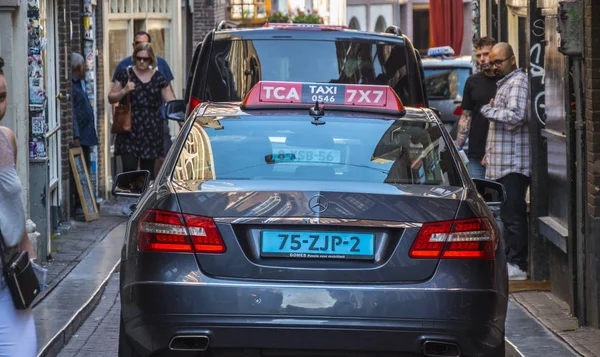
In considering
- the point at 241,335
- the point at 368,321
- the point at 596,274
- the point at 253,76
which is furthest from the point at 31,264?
the point at 253,76

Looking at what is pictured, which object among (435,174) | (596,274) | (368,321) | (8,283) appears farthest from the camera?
(596,274)

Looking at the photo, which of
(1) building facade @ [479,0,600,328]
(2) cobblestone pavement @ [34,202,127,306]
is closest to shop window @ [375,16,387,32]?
(2) cobblestone pavement @ [34,202,127,306]

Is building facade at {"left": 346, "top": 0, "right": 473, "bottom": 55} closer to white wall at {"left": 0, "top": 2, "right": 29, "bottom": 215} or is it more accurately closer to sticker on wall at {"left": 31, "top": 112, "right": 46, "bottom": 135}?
sticker on wall at {"left": 31, "top": 112, "right": 46, "bottom": 135}

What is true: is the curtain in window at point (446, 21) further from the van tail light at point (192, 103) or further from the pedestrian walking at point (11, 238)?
the pedestrian walking at point (11, 238)

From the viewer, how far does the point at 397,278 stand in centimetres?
587

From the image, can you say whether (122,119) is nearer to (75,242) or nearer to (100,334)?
(75,242)

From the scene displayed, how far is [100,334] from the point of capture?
8.88 m

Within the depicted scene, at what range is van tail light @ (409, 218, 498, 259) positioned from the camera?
19.4ft

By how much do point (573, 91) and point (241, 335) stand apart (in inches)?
160

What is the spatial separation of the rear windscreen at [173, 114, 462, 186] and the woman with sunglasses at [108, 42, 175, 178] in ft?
26.9

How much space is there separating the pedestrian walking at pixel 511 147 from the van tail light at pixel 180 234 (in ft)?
18.3

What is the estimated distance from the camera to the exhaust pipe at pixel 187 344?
587 cm

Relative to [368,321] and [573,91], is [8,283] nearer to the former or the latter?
[368,321]

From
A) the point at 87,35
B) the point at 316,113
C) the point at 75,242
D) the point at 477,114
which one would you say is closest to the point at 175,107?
the point at 477,114
